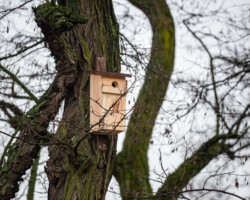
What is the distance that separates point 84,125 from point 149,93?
234 centimetres

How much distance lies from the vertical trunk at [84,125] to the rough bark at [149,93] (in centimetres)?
119

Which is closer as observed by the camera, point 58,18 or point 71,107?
point 58,18

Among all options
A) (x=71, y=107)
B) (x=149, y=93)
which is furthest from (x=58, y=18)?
(x=149, y=93)

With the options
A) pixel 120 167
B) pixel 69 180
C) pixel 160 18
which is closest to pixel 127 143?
pixel 120 167

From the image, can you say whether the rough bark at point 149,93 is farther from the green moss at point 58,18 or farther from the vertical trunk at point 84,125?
Answer: the green moss at point 58,18

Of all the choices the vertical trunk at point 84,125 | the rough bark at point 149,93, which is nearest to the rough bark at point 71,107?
the vertical trunk at point 84,125

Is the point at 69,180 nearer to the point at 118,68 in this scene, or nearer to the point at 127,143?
the point at 118,68

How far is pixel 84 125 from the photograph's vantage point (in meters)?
4.80

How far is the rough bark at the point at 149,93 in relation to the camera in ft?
22.1

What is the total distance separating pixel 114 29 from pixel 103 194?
5.66 feet

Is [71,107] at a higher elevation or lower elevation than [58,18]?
lower

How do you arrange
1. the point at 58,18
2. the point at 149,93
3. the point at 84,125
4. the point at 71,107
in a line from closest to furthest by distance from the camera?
the point at 58,18 < the point at 84,125 < the point at 71,107 < the point at 149,93

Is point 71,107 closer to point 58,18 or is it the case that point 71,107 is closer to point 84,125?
point 84,125

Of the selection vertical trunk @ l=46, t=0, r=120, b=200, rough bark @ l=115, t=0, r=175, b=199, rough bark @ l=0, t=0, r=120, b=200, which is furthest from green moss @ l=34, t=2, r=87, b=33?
rough bark @ l=115, t=0, r=175, b=199
